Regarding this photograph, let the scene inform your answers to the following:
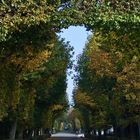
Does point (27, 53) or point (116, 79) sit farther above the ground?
point (116, 79)

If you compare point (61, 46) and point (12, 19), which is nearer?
point (12, 19)

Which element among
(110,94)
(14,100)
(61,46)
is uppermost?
(61,46)

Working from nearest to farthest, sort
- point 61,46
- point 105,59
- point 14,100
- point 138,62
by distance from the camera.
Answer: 1. point 138,62
2. point 14,100
3. point 105,59
4. point 61,46

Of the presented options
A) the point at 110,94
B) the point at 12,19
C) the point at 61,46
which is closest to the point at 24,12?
the point at 12,19

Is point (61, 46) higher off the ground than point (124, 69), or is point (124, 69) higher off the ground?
point (61, 46)

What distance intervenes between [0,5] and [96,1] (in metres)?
3.56

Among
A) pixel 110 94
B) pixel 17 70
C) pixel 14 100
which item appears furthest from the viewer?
pixel 110 94

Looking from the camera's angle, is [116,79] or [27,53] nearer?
[27,53]

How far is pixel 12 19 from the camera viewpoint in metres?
17.6

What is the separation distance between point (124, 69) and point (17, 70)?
23.3 feet

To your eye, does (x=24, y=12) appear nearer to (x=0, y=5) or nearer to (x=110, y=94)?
(x=0, y=5)

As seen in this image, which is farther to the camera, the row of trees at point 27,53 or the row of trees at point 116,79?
the row of trees at point 116,79

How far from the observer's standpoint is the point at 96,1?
18391mm

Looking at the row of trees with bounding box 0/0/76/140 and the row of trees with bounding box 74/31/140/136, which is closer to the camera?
the row of trees with bounding box 0/0/76/140
